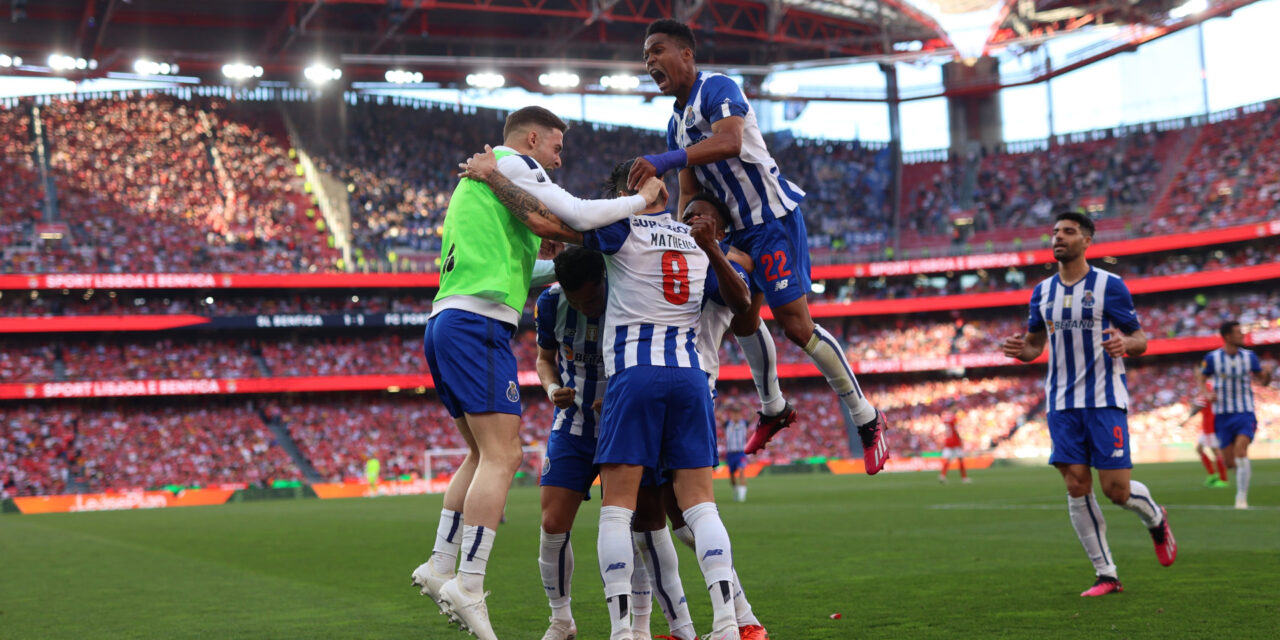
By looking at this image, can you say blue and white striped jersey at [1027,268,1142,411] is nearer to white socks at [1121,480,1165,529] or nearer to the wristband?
white socks at [1121,480,1165,529]

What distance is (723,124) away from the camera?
6.04 m

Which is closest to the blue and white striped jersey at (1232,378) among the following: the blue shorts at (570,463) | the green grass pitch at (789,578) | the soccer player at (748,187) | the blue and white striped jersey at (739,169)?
the green grass pitch at (789,578)

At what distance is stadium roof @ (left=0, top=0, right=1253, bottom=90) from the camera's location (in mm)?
41719

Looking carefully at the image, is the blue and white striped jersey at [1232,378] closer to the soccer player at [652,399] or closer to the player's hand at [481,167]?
the soccer player at [652,399]

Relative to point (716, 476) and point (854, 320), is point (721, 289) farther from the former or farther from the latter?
point (854, 320)

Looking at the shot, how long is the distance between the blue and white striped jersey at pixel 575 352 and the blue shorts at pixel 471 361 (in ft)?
1.97

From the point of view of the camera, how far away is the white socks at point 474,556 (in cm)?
526

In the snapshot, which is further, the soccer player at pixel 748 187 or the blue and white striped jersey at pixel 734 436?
the blue and white striped jersey at pixel 734 436

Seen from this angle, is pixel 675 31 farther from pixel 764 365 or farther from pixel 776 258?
pixel 764 365

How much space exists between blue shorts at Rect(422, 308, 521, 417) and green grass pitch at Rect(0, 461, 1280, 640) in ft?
5.74

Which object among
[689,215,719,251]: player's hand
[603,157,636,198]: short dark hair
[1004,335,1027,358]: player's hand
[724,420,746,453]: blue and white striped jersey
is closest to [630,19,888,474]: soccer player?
[603,157,636,198]: short dark hair

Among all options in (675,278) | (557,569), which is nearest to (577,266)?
(675,278)

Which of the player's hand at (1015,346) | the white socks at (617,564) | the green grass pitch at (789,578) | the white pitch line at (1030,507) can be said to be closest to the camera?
the white socks at (617,564)

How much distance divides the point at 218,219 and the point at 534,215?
4177cm
